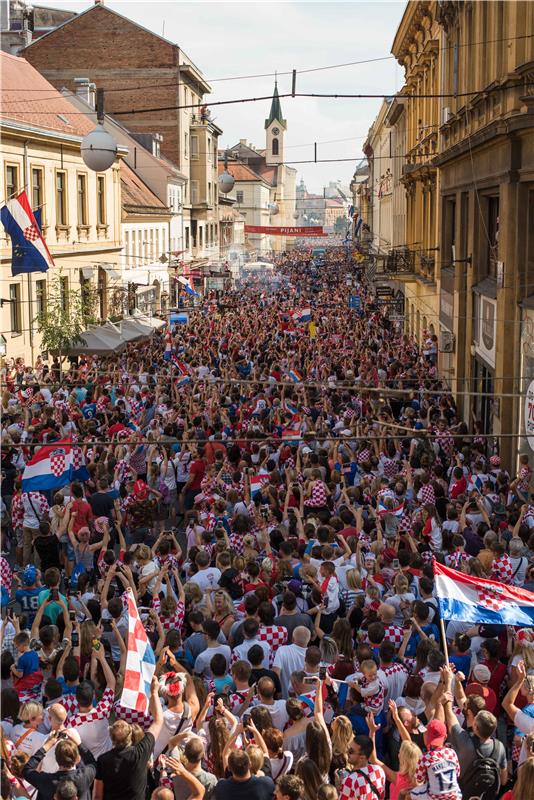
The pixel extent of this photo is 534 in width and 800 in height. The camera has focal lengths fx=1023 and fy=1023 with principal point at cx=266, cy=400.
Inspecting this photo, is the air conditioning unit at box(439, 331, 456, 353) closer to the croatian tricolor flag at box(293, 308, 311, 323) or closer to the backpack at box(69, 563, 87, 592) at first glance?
the croatian tricolor flag at box(293, 308, 311, 323)

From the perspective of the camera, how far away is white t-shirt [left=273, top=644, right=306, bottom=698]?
794 centimetres

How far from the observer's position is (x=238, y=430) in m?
17.2

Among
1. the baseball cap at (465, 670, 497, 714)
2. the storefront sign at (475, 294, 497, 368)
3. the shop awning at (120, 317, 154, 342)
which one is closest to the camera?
the baseball cap at (465, 670, 497, 714)

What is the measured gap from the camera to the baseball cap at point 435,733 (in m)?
6.41

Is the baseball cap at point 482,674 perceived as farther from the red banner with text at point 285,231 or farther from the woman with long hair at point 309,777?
the red banner with text at point 285,231

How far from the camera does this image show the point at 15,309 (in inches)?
1161

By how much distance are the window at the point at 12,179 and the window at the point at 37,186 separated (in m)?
1.59

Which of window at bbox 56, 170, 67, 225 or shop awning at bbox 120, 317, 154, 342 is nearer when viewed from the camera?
shop awning at bbox 120, 317, 154, 342

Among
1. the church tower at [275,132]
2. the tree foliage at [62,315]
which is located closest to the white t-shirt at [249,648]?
the tree foliage at [62,315]

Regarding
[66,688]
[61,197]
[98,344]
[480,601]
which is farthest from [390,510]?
[61,197]

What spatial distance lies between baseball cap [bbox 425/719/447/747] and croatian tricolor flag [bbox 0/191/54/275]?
1658 centimetres

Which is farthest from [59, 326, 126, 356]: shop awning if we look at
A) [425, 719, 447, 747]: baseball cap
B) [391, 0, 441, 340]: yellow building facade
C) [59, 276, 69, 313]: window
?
[425, 719, 447, 747]: baseball cap

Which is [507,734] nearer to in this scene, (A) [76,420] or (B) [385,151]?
(A) [76,420]

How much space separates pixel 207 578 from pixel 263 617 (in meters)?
1.45
